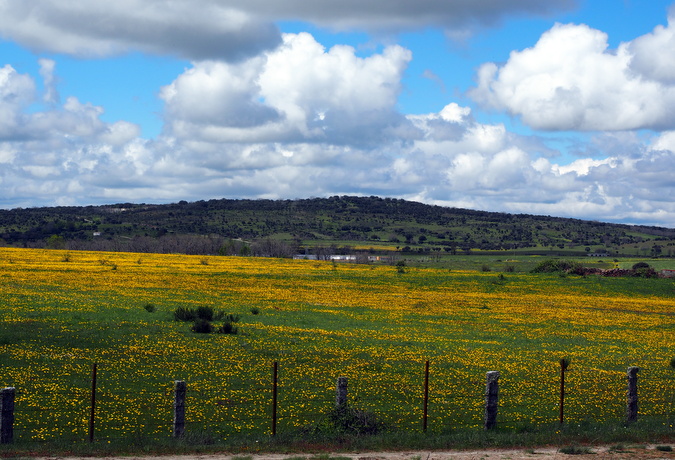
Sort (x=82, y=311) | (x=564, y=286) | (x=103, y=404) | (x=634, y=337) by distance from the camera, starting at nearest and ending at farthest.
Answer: (x=103, y=404) → (x=82, y=311) → (x=634, y=337) → (x=564, y=286)

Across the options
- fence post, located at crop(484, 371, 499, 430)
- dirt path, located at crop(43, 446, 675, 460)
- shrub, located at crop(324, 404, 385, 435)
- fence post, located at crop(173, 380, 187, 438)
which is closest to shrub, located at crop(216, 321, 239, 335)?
shrub, located at crop(324, 404, 385, 435)

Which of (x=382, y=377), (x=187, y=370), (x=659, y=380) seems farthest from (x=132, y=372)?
(x=659, y=380)

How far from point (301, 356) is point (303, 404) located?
7122mm

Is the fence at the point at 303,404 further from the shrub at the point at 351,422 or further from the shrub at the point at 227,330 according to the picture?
the shrub at the point at 227,330

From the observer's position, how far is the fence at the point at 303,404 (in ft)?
51.1

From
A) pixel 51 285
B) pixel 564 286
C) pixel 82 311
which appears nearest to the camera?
pixel 82 311

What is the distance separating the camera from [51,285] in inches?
1953

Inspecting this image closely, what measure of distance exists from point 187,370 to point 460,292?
48.2 m

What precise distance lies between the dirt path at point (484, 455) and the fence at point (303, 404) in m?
1.66

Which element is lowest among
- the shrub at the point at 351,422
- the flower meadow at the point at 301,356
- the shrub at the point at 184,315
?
the flower meadow at the point at 301,356

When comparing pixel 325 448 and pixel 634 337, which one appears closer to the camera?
pixel 325 448

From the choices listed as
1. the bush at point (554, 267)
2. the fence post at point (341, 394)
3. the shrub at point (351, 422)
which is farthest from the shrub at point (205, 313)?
the bush at point (554, 267)

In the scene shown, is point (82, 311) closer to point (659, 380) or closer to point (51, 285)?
point (51, 285)

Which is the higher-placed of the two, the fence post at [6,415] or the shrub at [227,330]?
the fence post at [6,415]
